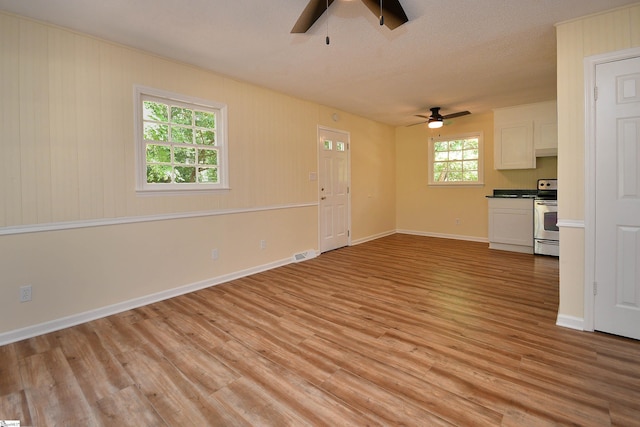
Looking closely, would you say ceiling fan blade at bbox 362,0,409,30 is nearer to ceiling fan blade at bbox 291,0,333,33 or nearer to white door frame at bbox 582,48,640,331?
ceiling fan blade at bbox 291,0,333,33

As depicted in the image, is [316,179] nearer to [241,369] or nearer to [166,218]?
[166,218]

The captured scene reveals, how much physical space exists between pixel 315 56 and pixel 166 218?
243cm

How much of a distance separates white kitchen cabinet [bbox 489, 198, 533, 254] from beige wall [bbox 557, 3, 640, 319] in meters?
2.88

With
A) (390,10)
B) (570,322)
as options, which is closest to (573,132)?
(570,322)

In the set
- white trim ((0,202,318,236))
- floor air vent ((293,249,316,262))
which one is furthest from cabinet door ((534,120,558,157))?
white trim ((0,202,318,236))

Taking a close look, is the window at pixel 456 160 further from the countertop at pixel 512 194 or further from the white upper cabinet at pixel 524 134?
the white upper cabinet at pixel 524 134

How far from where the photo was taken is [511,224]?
5422mm

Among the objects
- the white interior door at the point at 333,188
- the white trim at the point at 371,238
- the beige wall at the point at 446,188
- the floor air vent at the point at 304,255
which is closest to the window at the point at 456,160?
the beige wall at the point at 446,188

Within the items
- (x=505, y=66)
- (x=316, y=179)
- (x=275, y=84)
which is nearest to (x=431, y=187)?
(x=316, y=179)

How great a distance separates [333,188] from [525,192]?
12.0 ft

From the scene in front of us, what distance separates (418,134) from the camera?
7.21 m

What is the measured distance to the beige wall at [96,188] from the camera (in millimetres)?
2539

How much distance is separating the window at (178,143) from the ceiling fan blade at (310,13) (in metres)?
1.84

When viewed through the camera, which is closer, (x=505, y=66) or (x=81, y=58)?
(x=81, y=58)
